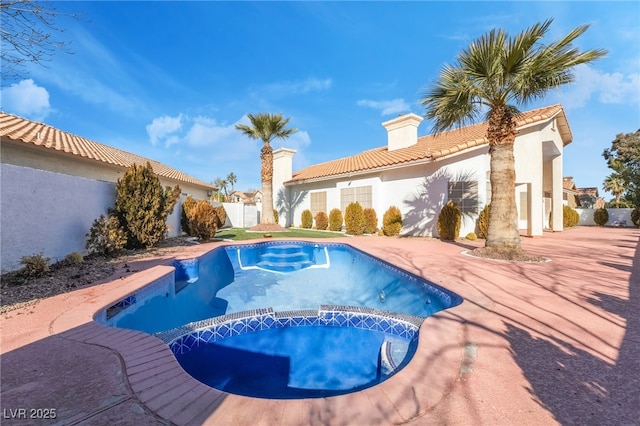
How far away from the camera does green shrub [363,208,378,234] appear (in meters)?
18.6

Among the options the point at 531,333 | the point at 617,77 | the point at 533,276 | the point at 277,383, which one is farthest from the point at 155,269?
the point at 617,77

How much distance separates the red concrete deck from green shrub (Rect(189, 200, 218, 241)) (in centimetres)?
981

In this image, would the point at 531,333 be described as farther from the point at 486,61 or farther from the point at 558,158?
the point at 558,158

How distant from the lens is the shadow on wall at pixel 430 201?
614 inches

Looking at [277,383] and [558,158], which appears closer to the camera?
[277,383]

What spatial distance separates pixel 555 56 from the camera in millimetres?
8617

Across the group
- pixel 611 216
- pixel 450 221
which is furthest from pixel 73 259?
pixel 611 216

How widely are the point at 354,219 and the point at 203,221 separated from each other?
949 cm

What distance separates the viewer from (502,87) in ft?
31.8

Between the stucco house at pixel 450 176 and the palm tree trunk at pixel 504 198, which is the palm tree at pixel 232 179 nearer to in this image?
the stucco house at pixel 450 176

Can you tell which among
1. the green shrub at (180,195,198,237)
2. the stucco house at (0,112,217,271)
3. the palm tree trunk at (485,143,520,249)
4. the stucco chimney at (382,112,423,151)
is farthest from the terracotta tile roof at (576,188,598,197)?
the stucco house at (0,112,217,271)

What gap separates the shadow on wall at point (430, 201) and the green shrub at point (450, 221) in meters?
0.80

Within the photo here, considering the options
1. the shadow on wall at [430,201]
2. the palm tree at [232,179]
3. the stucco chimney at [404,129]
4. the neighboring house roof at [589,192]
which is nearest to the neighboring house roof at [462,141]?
the stucco chimney at [404,129]

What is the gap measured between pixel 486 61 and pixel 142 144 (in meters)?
28.1
